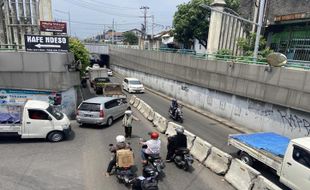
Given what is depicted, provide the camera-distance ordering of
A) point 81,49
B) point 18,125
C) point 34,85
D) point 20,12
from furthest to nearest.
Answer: point 20,12, point 81,49, point 34,85, point 18,125

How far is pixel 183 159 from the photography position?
33.6ft

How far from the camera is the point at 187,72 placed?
2567cm

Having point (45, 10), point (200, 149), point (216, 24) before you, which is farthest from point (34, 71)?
point (216, 24)

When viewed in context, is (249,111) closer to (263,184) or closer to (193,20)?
(263,184)

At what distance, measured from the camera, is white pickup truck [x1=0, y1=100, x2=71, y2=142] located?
485 inches

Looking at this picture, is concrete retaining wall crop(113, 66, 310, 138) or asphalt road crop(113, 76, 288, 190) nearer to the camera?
asphalt road crop(113, 76, 288, 190)

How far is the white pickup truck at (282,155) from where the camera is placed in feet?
26.2

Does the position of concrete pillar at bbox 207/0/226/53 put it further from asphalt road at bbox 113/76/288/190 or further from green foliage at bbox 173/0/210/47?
green foliage at bbox 173/0/210/47

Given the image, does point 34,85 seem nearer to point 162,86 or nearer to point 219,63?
point 219,63

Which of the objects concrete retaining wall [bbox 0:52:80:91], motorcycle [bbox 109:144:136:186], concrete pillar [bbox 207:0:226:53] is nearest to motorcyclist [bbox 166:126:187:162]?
motorcycle [bbox 109:144:136:186]

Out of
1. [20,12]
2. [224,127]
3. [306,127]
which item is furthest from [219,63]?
[20,12]

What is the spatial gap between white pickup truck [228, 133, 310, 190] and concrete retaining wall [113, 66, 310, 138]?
9.90ft

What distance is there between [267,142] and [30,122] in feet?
37.9

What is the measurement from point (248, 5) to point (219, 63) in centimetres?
1469
